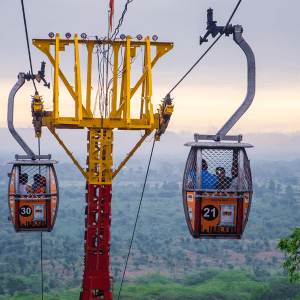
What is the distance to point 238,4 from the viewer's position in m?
7.98

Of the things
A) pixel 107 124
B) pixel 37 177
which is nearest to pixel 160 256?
pixel 107 124

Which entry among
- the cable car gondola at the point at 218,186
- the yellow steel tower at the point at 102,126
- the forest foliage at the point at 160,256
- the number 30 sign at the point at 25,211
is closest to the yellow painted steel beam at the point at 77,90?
the yellow steel tower at the point at 102,126

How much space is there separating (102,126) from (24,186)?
2.96 metres

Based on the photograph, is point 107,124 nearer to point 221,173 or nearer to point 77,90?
point 77,90

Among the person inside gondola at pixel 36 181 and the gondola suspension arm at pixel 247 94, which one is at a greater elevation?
the gondola suspension arm at pixel 247 94

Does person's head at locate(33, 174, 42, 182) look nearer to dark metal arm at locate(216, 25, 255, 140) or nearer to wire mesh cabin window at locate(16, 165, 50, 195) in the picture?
wire mesh cabin window at locate(16, 165, 50, 195)

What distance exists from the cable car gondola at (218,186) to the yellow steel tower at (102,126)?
14.6 feet

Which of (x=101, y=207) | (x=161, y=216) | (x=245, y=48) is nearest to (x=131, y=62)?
(x=101, y=207)

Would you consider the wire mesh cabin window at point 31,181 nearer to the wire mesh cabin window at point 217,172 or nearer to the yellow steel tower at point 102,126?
the yellow steel tower at point 102,126

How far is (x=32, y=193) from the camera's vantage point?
1196 centimetres

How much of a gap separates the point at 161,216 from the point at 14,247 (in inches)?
2958

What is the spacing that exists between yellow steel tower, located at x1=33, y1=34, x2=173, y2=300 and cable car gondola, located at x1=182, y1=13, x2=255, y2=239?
445 centimetres

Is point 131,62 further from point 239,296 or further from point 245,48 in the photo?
point 239,296

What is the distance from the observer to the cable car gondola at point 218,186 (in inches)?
338
